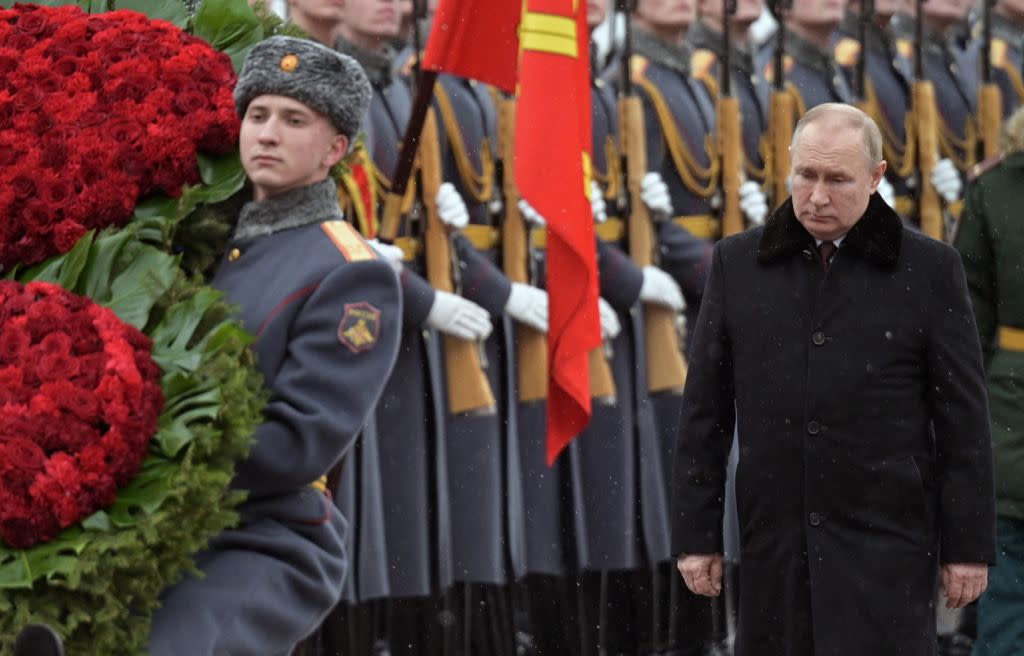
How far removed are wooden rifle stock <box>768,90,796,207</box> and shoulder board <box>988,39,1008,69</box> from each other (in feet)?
A: 4.48

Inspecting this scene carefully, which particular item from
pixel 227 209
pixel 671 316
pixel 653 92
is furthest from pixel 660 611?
pixel 227 209

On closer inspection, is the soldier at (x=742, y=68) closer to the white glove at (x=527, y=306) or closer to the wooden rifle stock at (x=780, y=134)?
the wooden rifle stock at (x=780, y=134)

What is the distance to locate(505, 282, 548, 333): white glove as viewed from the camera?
358 inches

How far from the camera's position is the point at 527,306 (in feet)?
29.9

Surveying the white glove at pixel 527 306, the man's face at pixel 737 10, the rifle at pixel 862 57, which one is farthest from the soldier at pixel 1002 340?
the rifle at pixel 862 57

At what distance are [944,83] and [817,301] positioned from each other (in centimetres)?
598

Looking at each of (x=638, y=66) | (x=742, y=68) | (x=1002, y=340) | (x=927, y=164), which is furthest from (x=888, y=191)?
(x=1002, y=340)

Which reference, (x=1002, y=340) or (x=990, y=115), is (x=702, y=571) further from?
(x=990, y=115)

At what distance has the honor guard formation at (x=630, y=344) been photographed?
18.2 feet

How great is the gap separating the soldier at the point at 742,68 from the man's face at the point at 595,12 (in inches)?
29.6

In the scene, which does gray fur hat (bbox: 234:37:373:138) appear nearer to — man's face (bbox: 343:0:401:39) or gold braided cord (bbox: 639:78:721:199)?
man's face (bbox: 343:0:401:39)

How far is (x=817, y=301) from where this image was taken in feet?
18.5

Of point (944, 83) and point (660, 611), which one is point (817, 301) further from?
point (944, 83)

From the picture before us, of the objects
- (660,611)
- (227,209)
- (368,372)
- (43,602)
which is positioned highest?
(227,209)
